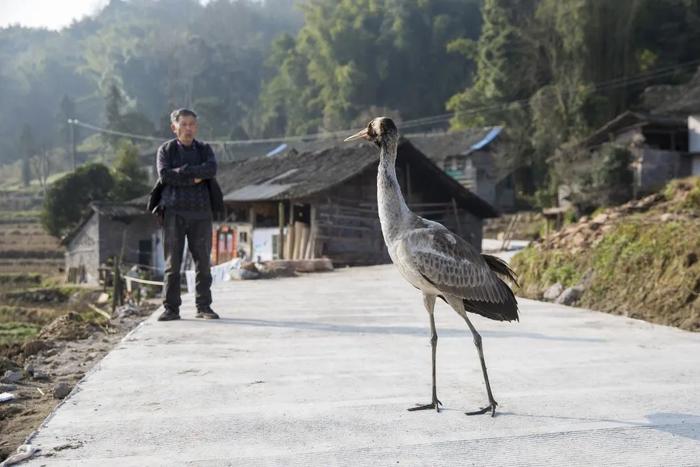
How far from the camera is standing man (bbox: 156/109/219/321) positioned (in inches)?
263

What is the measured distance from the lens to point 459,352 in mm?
5215

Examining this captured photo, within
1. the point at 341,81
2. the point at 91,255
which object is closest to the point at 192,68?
the point at 341,81

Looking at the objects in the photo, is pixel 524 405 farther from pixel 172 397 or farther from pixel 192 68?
pixel 192 68

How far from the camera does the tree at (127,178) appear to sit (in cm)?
3653

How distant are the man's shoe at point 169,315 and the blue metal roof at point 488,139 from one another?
114ft

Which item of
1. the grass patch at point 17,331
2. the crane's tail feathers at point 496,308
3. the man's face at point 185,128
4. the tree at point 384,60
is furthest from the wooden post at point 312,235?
the tree at point 384,60

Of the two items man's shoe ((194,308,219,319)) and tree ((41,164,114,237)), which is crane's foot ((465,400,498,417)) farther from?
tree ((41,164,114,237))

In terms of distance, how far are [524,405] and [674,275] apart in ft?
13.5

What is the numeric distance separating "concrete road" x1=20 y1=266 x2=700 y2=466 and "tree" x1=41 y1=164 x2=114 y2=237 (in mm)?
30850

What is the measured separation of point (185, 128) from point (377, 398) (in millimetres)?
3816

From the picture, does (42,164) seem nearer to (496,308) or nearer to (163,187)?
(163,187)

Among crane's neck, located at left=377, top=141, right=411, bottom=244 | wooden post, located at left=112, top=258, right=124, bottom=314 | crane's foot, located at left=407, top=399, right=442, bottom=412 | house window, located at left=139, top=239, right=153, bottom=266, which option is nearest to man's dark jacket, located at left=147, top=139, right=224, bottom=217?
crane's neck, located at left=377, top=141, right=411, bottom=244

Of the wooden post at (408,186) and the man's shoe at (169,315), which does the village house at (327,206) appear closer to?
the wooden post at (408,186)

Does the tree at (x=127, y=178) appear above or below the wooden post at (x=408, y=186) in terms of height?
above
